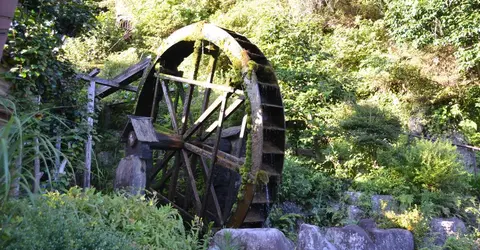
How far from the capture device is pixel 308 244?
4055 millimetres

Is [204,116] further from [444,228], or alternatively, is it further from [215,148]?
[444,228]

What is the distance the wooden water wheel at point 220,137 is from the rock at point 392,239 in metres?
1.35

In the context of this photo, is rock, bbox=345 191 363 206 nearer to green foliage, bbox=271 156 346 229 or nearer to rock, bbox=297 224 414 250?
green foliage, bbox=271 156 346 229

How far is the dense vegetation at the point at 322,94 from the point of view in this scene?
13.8 feet

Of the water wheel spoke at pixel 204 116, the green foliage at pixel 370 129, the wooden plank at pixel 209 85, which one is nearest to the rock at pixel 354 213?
the green foliage at pixel 370 129

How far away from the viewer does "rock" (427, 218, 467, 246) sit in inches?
224

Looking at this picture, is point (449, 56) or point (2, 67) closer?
point (2, 67)

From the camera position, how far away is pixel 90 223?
7.27 feet

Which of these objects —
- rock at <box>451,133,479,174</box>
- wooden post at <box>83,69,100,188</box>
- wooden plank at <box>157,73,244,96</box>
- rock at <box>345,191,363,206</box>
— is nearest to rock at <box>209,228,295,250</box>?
wooden post at <box>83,69,100,188</box>

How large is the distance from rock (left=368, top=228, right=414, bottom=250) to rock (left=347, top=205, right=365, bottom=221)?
834 mm


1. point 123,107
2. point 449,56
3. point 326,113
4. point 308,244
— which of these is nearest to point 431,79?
point 449,56

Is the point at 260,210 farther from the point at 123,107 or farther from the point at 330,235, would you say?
the point at 123,107

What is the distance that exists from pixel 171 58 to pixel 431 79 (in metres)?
6.11

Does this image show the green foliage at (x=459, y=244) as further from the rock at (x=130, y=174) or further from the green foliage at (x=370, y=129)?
the rock at (x=130, y=174)
